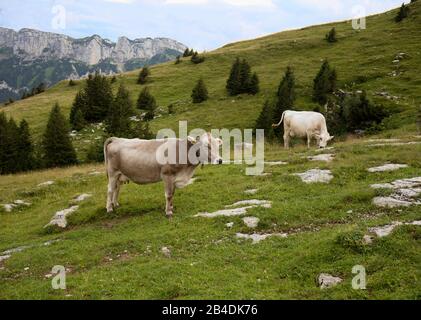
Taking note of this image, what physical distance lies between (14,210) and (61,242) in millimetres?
8022

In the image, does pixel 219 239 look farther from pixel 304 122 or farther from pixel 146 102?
pixel 146 102

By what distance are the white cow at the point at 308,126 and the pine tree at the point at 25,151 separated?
2988 cm

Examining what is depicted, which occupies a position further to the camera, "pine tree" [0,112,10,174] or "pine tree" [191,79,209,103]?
"pine tree" [191,79,209,103]

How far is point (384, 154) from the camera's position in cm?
2084

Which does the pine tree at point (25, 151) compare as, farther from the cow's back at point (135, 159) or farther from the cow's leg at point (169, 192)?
the cow's leg at point (169, 192)

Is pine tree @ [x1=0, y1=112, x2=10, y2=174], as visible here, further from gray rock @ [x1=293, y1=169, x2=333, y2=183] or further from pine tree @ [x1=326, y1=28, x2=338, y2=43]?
pine tree @ [x1=326, y1=28, x2=338, y2=43]

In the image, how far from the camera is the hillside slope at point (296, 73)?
5638cm

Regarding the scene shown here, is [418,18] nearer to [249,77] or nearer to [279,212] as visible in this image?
[249,77]

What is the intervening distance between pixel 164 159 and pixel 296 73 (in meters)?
56.1

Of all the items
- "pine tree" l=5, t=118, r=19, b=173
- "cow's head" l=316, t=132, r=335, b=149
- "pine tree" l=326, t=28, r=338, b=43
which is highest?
"pine tree" l=326, t=28, r=338, b=43

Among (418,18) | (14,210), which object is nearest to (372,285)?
(14,210)

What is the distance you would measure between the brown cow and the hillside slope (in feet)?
108

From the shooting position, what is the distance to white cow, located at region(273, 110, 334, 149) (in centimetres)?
2802

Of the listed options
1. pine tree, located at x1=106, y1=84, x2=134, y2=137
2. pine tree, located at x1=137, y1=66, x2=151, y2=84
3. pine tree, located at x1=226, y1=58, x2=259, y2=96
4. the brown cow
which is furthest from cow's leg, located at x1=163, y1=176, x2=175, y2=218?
pine tree, located at x1=137, y1=66, x2=151, y2=84
